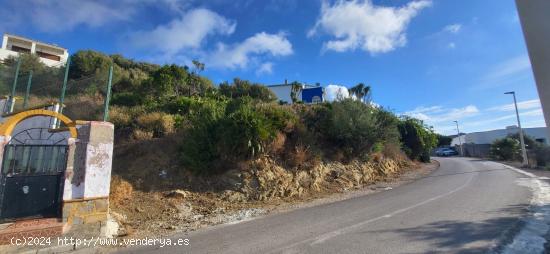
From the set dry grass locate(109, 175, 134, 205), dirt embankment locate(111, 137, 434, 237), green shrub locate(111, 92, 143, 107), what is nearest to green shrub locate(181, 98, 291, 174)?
dirt embankment locate(111, 137, 434, 237)

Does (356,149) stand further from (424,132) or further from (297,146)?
(424,132)

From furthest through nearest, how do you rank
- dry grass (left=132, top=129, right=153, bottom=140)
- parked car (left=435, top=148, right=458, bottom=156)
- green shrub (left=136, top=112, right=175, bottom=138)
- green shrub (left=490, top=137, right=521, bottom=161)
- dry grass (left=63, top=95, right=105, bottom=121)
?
parked car (left=435, top=148, right=458, bottom=156), green shrub (left=490, top=137, right=521, bottom=161), green shrub (left=136, top=112, right=175, bottom=138), dry grass (left=132, top=129, right=153, bottom=140), dry grass (left=63, top=95, right=105, bottom=121)

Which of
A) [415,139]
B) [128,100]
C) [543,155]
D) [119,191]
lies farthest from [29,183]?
[543,155]

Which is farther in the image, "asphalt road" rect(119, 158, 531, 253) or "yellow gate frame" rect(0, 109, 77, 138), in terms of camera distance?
"yellow gate frame" rect(0, 109, 77, 138)

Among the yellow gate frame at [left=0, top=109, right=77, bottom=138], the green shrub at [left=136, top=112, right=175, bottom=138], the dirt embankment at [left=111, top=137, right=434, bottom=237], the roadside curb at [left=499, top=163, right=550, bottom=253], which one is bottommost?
the roadside curb at [left=499, top=163, right=550, bottom=253]

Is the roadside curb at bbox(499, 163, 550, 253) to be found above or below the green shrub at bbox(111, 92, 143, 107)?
below

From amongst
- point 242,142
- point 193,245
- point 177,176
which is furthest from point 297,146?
point 193,245

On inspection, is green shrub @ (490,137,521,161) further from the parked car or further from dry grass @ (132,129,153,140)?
dry grass @ (132,129,153,140)

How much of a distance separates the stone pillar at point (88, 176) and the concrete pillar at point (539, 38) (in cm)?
762

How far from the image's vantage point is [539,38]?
262 centimetres

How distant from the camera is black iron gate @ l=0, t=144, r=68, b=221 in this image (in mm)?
5642

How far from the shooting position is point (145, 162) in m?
10.9

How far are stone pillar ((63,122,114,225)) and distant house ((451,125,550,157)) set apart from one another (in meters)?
45.2

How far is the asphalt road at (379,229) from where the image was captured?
5.20m
